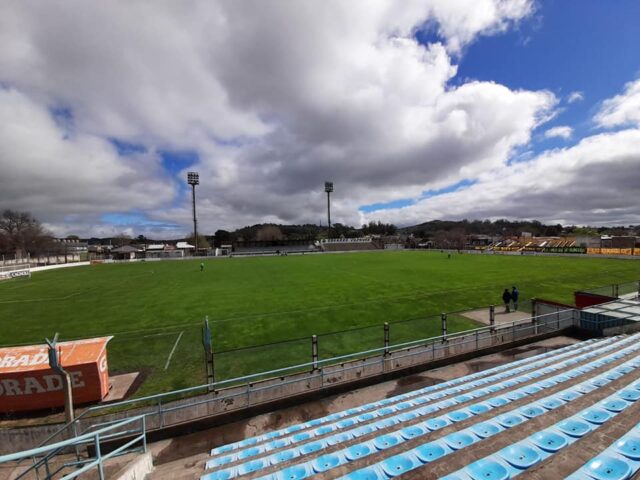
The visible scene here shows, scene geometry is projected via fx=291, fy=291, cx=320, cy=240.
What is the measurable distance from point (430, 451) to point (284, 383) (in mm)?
5225

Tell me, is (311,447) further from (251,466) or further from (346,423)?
(346,423)

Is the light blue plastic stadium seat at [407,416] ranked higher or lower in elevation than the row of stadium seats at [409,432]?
lower

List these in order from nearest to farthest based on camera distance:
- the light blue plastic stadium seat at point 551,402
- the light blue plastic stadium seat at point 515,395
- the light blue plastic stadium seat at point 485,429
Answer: the light blue plastic stadium seat at point 485,429, the light blue plastic stadium seat at point 551,402, the light blue plastic stadium seat at point 515,395

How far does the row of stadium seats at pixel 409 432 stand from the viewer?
4.10 metres

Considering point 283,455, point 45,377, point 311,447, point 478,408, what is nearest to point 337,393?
point 311,447

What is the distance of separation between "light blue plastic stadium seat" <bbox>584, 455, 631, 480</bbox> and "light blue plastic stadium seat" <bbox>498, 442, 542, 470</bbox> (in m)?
0.51

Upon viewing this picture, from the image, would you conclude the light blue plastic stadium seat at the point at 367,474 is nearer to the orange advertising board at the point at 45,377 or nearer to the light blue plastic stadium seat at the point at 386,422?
the light blue plastic stadium seat at the point at 386,422

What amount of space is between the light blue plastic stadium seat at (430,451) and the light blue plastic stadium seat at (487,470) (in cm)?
48

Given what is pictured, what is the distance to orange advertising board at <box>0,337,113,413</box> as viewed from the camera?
887 cm

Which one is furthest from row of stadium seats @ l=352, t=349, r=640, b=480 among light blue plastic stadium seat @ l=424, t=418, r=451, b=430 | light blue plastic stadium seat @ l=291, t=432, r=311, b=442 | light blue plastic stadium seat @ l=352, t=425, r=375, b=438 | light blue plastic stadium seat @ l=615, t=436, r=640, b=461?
light blue plastic stadium seat @ l=291, t=432, r=311, b=442

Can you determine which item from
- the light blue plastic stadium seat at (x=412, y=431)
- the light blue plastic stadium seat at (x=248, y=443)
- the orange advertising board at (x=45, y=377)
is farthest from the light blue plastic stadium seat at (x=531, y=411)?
the orange advertising board at (x=45, y=377)

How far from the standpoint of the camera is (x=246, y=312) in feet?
64.5

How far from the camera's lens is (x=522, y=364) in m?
9.10

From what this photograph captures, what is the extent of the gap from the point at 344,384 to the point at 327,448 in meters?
4.20
